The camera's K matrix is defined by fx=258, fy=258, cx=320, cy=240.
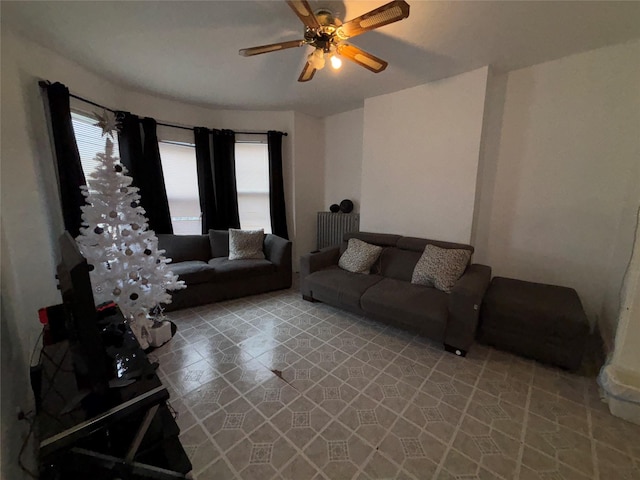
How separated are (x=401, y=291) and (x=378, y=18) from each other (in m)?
2.13

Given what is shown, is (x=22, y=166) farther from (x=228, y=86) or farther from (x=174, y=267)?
(x=228, y=86)

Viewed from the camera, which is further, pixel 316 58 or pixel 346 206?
pixel 346 206

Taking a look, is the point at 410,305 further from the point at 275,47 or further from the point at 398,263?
the point at 275,47

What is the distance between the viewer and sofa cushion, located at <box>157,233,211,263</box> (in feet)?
11.3

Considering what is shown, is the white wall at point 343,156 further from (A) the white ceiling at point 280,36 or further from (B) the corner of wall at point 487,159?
(B) the corner of wall at point 487,159

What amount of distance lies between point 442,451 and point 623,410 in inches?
48.5

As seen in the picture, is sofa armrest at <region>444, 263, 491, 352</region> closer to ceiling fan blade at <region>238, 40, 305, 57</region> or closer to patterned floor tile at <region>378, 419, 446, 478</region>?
patterned floor tile at <region>378, 419, 446, 478</region>

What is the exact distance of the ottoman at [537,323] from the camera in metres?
1.92

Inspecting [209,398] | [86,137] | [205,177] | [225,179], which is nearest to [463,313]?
[209,398]

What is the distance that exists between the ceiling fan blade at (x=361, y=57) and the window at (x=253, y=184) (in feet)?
8.18

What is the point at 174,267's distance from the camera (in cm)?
314

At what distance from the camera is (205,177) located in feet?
12.5

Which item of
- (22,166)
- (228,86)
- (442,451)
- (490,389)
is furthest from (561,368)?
(22,166)

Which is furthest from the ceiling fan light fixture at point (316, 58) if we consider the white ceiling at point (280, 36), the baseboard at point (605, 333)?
the baseboard at point (605, 333)
